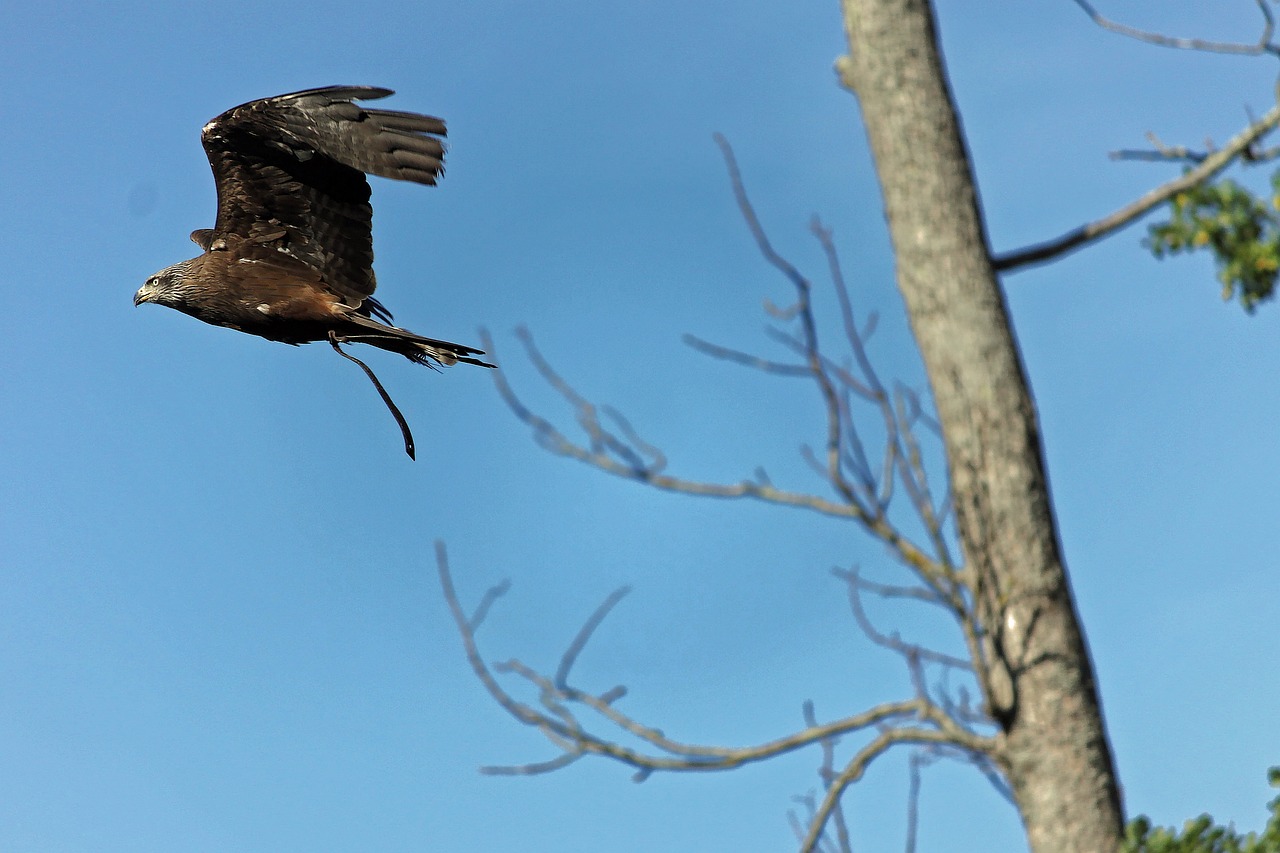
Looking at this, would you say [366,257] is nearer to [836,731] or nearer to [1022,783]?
[836,731]

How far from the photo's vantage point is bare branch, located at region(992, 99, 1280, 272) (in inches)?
130

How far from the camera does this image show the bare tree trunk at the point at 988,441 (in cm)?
290

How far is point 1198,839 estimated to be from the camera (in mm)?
2791

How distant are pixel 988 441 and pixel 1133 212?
3.19ft

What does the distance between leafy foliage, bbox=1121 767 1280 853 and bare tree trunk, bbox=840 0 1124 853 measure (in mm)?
112

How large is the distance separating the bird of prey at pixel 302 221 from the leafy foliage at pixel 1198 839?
249 centimetres

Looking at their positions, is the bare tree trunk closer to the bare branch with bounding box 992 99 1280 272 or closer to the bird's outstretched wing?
the bare branch with bounding box 992 99 1280 272

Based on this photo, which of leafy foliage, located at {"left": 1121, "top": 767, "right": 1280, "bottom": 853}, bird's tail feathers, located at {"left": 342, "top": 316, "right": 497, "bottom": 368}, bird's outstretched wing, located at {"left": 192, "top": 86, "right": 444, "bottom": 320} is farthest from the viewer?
bird's outstretched wing, located at {"left": 192, "top": 86, "right": 444, "bottom": 320}

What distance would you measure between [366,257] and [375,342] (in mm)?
834

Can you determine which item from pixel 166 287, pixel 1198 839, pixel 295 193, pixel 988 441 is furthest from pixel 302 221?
pixel 1198 839

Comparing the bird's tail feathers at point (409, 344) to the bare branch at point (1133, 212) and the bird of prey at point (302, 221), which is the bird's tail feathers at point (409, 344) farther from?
the bare branch at point (1133, 212)

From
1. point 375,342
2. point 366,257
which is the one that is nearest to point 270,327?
point 375,342

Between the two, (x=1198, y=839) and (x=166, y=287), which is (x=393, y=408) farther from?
(x=1198, y=839)

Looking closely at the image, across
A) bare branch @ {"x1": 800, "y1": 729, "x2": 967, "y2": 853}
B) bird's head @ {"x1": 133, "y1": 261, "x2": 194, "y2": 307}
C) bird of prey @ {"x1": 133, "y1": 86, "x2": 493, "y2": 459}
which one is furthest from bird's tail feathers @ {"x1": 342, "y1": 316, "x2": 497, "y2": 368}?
bare branch @ {"x1": 800, "y1": 729, "x2": 967, "y2": 853}
